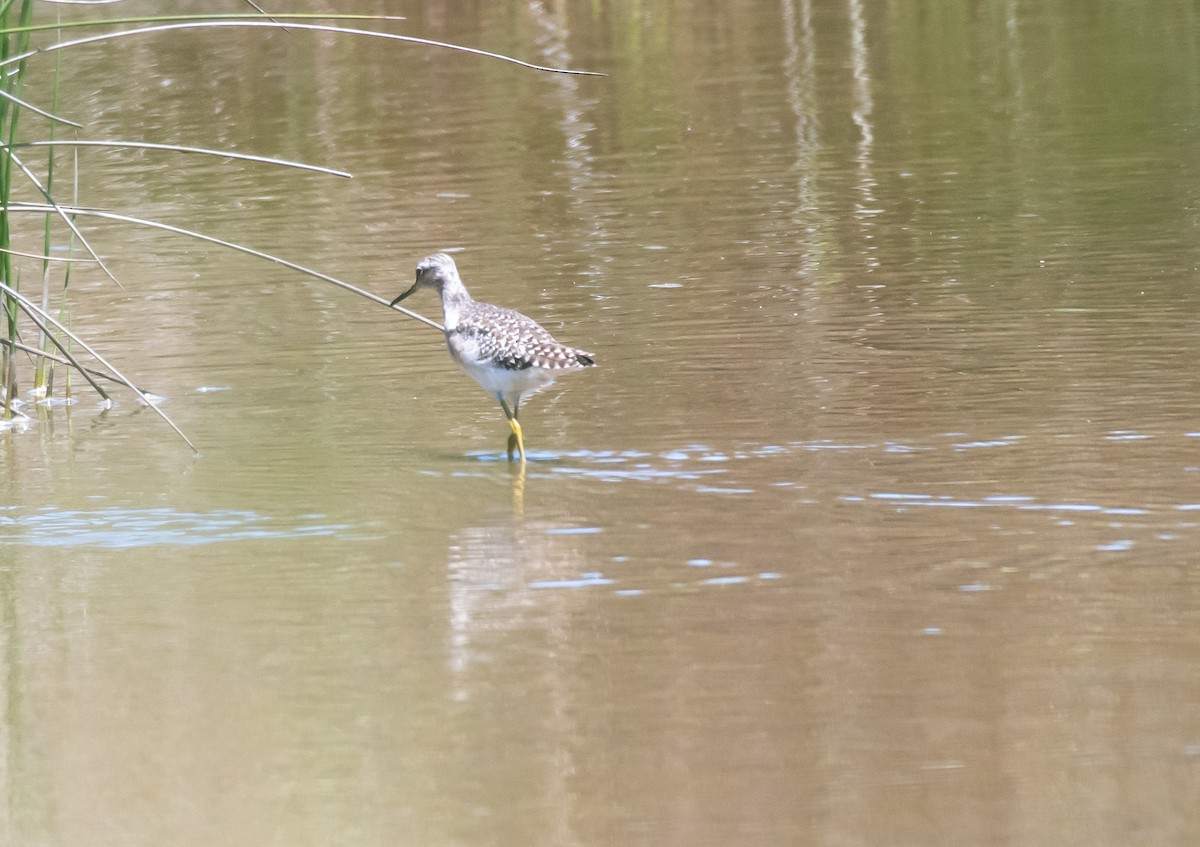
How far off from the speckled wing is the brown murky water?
0.43m

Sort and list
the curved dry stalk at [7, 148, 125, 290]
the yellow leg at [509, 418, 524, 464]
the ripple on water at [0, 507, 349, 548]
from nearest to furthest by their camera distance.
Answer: the curved dry stalk at [7, 148, 125, 290], the ripple on water at [0, 507, 349, 548], the yellow leg at [509, 418, 524, 464]

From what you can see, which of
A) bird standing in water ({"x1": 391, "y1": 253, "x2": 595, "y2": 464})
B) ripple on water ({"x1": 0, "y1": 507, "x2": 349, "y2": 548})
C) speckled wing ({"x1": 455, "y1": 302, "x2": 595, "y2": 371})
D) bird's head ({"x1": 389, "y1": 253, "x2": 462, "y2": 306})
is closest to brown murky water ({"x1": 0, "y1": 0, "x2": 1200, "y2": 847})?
ripple on water ({"x1": 0, "y1": 507, "x2": 349, "y2": 548})

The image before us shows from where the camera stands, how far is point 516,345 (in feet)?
32.0

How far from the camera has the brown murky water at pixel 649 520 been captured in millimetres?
5617

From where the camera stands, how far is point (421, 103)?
85.1 ft

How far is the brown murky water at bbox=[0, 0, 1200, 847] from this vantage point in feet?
18.4

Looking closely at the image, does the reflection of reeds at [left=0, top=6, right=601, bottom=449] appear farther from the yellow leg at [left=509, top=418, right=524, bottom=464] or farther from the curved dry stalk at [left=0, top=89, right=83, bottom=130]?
the yellow leg at [left=509, top=418, right=524, bottom=464]

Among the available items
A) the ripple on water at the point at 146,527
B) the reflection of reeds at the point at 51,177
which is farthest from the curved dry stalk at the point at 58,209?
the ripple on water at the point at 146,527

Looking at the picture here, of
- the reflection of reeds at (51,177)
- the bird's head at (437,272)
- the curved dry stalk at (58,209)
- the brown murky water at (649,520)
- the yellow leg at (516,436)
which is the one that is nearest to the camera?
the brown murky water at (649,520)

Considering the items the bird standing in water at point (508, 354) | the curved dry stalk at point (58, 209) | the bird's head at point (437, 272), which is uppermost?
the curved dry stalk at point (58, 209)

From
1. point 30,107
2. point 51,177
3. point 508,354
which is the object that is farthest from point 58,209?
point 508,354

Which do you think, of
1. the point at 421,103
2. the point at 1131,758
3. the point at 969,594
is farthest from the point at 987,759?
the point at 421,103

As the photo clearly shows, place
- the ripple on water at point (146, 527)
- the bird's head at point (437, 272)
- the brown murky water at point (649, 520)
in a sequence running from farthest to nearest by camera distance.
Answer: the bird's head at point (437, 272) → the ripple on water at point (146, 527) → the brown murky water at point (649, 520)

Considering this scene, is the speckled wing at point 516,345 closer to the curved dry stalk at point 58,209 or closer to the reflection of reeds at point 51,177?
the reflection of reeds at point 51,177
